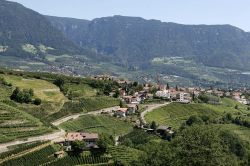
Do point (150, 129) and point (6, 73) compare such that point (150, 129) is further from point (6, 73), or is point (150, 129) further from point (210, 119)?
point (6, 73)

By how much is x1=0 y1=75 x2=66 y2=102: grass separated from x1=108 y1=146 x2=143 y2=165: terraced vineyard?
47278mm

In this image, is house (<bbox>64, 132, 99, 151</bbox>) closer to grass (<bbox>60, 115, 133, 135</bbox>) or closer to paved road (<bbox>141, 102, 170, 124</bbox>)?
grass (<bbox>60, 115, 133, 135</bbox>)

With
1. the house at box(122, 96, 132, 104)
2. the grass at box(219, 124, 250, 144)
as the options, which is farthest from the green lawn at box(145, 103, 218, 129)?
the house at box(122, 96, 132, 104)

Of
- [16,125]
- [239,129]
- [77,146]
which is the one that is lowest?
[239,129]

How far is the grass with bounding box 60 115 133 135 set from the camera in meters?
130

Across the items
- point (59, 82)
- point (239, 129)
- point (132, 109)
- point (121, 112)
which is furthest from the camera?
point (59, 82)

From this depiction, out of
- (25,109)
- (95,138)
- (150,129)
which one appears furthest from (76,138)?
(150,129)

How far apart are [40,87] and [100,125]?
37.0 meters

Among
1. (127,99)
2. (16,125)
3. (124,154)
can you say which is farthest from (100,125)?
(127,99)

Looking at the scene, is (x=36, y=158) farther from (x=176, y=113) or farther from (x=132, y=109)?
(x=176, y=113)

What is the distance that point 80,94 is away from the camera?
532ft

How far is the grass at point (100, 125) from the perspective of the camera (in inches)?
5133

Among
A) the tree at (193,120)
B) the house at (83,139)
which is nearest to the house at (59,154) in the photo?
the house at (83,139)

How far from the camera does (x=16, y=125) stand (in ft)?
363
